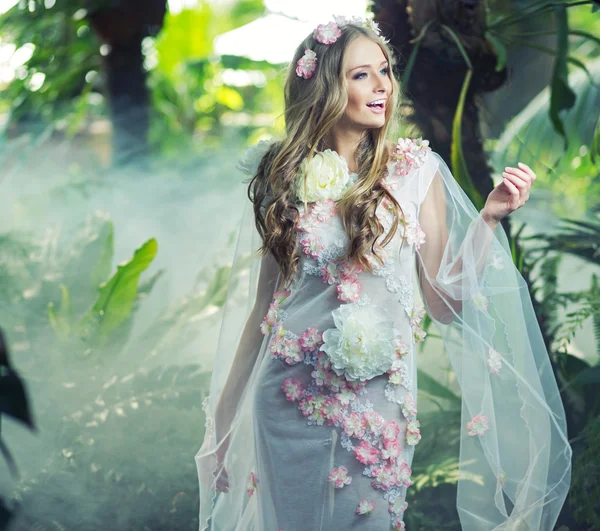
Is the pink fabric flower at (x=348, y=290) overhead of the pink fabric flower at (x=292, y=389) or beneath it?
overhead

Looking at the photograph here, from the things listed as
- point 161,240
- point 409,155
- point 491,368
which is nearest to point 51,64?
point 161,240

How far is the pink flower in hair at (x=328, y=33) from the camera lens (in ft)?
→ 5.15

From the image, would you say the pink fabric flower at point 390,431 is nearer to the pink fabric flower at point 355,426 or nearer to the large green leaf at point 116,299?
the pink fabric flower at point 355,426

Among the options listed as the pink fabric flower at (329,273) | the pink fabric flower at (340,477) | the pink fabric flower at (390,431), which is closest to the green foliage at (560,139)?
the pink fabric flower at (329,273)

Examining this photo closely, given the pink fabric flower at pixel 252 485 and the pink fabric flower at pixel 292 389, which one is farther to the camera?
the pink fabric flower at pixel 252 485

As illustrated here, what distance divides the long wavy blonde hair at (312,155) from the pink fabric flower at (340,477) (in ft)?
1.46

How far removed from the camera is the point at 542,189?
3734 millimetres

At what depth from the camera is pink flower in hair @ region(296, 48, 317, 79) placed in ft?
5.24

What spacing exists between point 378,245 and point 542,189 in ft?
8.40

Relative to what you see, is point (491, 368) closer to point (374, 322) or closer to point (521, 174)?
point (374, 322)

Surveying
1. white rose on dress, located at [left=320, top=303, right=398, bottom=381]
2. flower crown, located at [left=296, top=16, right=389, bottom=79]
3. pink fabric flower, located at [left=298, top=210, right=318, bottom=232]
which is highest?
flower crown, located at [left=296, top=16, right=389, bottom=79]

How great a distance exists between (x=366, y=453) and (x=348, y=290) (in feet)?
1.16

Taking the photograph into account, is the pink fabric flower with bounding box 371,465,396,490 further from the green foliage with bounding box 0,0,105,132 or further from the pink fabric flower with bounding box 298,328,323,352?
the green foliage with bounding box 0,0,105,132

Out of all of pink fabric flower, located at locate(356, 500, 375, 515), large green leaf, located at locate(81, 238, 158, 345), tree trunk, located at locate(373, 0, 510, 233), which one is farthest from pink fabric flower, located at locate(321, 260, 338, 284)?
large green leaf, located at locate(81, 238, 158, 345)
